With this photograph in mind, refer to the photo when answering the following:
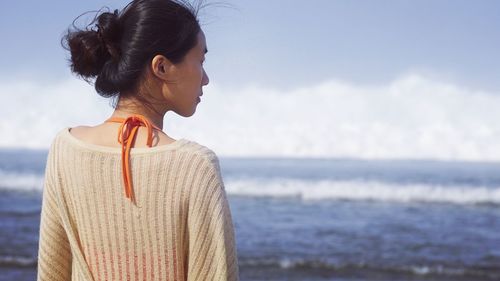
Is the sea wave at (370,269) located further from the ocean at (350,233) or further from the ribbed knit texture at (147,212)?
the ribbed knit texture at (147,212)

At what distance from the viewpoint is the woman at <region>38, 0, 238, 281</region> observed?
41.9 inches

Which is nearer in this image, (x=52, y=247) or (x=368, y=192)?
(x=52, y=247)

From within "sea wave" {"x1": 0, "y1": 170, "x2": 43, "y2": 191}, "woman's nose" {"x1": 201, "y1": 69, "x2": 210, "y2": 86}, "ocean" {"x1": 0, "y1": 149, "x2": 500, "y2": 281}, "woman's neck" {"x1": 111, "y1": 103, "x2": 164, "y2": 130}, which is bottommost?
"ocean" {"x1": 0, "y1": 149, "x2": 500, "y2": 281}

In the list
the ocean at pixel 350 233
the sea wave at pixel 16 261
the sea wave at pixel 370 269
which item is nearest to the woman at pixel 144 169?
the ocean at pixel 350 233

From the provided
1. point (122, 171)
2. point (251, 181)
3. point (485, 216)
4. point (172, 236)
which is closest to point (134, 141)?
point (122, 171)

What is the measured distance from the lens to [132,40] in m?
1.07

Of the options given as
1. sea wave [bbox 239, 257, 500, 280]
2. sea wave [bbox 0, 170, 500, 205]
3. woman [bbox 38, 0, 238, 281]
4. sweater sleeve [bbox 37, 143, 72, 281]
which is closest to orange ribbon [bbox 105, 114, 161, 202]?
woman [bbox 38, 0, 238, 281]

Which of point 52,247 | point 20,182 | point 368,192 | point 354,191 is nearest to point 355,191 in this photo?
point 354,191

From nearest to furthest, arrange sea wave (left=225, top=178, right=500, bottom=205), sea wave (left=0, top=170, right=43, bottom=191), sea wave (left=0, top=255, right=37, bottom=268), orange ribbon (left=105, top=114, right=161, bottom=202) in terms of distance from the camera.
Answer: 1. orange ribbon (left=105, top=114, right=161, bottom=202)
2. sea wave (left=0, top=255, right=37, bottom=268)
3. sea wave (left=225, top=178, right=500, bottom=205)
4. sea wave (left=0, top=170, right=43, bottom=191)

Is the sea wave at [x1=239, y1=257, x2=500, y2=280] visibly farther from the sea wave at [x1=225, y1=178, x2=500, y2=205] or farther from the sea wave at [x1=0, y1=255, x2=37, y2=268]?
the sea wave at [x1=225, y1=178, x2=500, y2=205]

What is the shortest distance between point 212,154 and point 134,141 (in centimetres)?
16

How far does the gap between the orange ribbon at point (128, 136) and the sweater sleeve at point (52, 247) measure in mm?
240

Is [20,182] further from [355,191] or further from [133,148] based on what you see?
[133,148]

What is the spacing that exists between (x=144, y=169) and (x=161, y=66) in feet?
0.69
